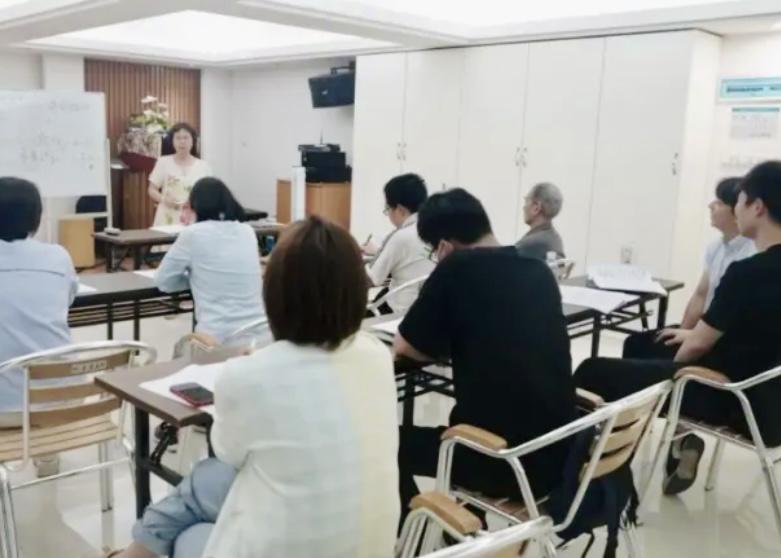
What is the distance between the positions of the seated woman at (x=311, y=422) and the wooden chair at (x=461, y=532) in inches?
4.6

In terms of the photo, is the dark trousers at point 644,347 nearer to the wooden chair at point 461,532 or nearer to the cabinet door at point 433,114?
the wooden chair at point 461,532

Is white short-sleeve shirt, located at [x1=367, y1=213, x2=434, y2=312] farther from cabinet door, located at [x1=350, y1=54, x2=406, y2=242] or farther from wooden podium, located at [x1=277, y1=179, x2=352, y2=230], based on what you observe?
wooden podium, located at [x1=277, y1=179, x2=352, y2=230]

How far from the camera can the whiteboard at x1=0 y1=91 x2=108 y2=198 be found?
5.61m

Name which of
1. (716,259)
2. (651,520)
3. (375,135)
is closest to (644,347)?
(716,259)

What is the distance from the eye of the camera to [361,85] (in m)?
7.02

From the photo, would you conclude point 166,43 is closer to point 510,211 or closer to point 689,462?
point 510,211

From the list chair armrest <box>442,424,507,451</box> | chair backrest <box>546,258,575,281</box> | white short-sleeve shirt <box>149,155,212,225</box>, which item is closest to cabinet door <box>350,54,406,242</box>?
white short-sleeve shirt <box>149,155,212,225</box>

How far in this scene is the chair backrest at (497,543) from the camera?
1.06 m

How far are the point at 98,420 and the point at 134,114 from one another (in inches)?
259

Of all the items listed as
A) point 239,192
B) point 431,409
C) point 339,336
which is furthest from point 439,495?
point 239,192

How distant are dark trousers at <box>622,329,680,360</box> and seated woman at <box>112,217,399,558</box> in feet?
6.42

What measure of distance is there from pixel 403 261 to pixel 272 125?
5649 millimetres

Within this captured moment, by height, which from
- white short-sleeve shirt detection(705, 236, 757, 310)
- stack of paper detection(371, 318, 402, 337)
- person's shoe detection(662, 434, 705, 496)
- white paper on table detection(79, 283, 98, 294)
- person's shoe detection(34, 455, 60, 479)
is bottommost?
person's shoe detection(34, 455, 60, 479)

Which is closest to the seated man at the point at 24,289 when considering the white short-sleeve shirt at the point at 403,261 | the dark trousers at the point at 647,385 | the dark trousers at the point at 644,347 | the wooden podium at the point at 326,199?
the white short-sleeve shirt at the point at 403,261
